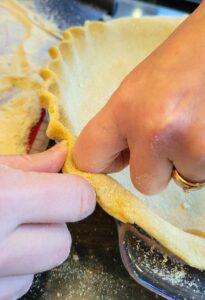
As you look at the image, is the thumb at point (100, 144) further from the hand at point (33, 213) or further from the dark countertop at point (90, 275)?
the dark countertop at point (90, 275)

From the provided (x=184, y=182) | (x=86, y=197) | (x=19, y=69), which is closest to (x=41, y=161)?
(x=86, y=197)

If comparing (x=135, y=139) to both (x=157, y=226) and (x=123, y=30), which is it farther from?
(x=123, y=30)

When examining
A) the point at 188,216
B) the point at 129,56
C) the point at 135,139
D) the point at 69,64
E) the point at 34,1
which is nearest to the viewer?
the point at 135,139

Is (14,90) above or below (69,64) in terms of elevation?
below

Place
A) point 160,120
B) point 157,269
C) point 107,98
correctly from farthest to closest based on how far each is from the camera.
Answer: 1. point 107,98
2. point 157,269
3. point 160,120

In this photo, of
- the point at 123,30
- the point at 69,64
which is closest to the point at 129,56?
the point at 123,30

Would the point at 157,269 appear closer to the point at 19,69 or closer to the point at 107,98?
the point at 107,98

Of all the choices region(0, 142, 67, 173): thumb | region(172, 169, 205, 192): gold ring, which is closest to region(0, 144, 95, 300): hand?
region(0, 142, 67, 173): thumb
